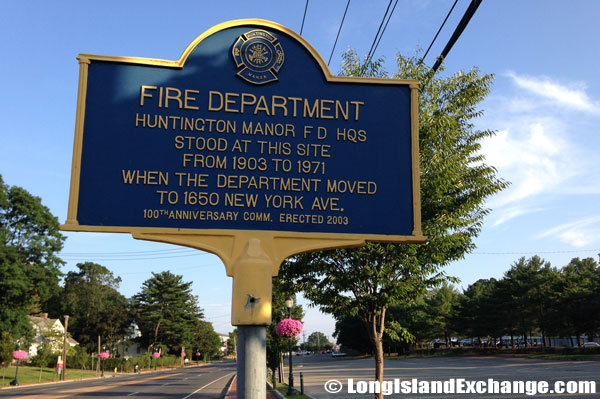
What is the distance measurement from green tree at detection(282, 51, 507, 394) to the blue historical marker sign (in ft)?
14.8

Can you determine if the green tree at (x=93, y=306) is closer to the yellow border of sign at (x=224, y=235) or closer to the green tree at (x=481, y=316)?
the green tree at (x=481, y=316)

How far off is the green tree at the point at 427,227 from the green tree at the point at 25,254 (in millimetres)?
51665

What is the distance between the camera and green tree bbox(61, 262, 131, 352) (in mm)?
77312

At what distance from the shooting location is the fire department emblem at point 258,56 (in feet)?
18.2

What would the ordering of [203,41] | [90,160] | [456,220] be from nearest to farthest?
[90,160]
[203,41]
[456,220]

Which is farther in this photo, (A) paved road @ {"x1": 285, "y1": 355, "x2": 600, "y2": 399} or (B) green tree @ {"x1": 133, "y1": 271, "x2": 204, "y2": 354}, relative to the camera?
(B) green tree @ {"x1": 133, "y1": 271, "x2": 204, "y2": 354}

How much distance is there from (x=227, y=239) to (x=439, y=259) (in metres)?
6.92

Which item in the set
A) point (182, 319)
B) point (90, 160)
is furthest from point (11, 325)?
point (90, 160)

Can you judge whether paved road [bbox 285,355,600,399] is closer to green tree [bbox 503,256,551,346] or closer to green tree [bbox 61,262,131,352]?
green tree [bbox 503,256,551,346]

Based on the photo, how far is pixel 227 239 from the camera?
5.21m

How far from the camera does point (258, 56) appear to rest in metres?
5.61

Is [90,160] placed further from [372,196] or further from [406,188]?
[406,188]

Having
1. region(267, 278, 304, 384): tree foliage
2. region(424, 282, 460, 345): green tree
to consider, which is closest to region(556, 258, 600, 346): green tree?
region(424, 282, 460, 345): green tree

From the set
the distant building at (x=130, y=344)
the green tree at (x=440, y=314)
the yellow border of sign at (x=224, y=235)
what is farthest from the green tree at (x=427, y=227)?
the distant building at (x=130, y=344)
